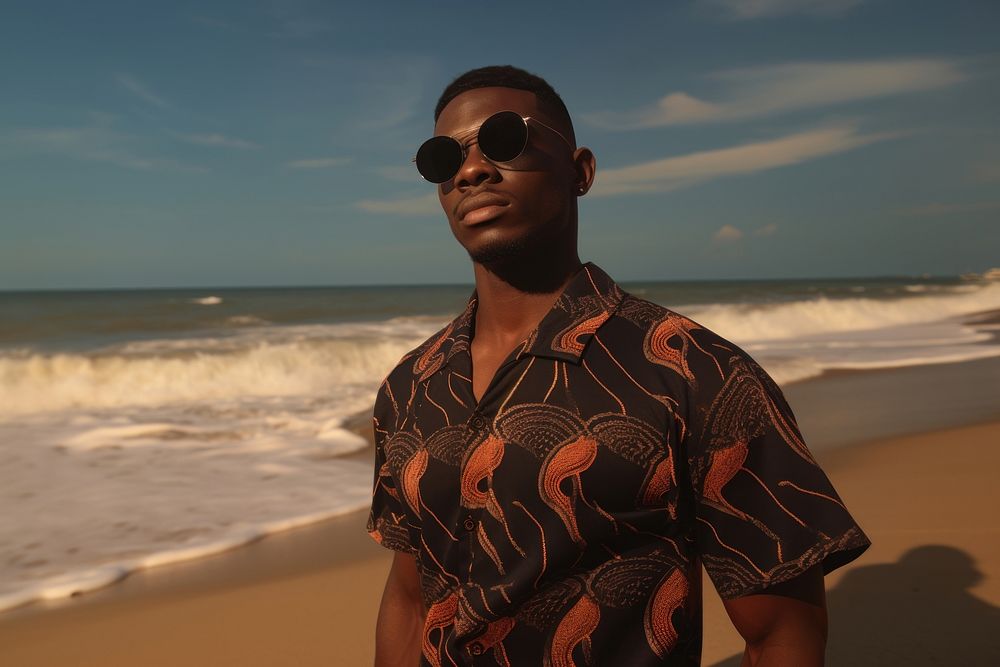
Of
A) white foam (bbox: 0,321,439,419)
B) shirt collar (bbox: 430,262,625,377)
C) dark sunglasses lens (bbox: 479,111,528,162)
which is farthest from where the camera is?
white foam (bbox: 0,321,439,419)

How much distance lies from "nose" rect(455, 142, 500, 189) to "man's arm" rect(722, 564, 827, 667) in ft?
3.44

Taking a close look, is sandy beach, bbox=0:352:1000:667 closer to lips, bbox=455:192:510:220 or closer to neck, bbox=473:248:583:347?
neck, bbox=473:248:583:347

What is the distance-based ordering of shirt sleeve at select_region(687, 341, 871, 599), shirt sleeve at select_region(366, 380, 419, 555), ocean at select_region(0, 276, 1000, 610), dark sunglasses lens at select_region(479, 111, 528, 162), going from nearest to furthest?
1. shirt sleeve at select_region(687, 341, 871, 599)
2. dark sunglasses lens at select_region(479, 111, 528, 162)
3. shirt sleeve at select_region(366, 380, 419, 555)
4. ocean at select_region(0, 276, 1000, 610)

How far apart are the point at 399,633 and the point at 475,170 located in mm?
1220

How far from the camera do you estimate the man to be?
1.50 m

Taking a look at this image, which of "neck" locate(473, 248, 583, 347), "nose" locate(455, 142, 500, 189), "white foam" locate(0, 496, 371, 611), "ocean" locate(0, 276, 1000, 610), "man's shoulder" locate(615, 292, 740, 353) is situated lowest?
"white foam" locate(0, 496, 371, 611)

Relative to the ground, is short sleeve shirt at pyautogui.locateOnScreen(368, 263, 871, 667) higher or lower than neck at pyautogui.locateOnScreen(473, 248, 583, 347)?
lower

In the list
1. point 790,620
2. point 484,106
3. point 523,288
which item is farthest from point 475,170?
point 790,620

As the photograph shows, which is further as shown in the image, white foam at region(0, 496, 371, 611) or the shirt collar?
white foam at region(0, 496, 371, 611)

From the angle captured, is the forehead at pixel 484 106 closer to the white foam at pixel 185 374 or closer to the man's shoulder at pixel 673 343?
the man's shoulder at pixel 673 343

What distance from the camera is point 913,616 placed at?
13.6ft

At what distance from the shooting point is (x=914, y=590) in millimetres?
4438

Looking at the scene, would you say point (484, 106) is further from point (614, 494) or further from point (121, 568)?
point (121, 568)

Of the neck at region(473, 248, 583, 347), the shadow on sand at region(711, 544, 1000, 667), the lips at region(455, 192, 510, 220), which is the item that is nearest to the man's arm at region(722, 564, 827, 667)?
the neck at region(473, 248, 583, 347)
